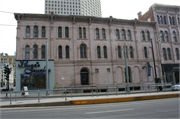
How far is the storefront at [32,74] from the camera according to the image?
2302 cm

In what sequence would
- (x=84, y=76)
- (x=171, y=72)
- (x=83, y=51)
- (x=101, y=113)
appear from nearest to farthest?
(x=101, y=113) < (x=84, y=76) < (x=83, y=51) < (x=171, y=72)

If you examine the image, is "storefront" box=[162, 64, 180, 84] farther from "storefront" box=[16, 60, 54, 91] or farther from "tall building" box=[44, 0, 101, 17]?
"tall building" box=[44, 0, 101, 17]

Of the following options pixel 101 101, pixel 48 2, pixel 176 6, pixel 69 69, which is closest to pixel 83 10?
pixel 48 2

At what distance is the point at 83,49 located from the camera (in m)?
26.5

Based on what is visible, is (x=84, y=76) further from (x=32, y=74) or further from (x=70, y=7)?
(x=70, y=7)

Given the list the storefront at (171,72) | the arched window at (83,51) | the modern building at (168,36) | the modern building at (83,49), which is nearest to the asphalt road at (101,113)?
the modern building at (83,49)

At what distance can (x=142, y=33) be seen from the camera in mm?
30188

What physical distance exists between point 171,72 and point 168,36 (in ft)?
26.4

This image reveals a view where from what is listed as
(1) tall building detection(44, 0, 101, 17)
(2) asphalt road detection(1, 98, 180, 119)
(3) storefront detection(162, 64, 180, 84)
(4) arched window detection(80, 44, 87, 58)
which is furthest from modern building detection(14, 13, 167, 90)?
(1) tall building detection(44, 0, 101, 17)

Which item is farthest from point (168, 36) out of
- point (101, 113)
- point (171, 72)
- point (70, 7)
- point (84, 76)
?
point (70, 7)

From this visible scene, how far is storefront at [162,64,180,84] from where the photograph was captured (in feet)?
96.6

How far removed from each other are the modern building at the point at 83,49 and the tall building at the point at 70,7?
→ 9452 cm

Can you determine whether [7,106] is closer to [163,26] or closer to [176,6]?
[163,26]

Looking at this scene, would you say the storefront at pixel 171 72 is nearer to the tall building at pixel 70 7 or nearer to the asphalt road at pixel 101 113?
the asphalt road at pixel 101 113
